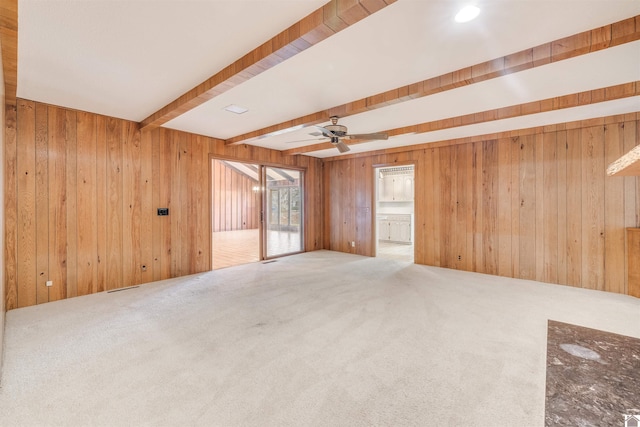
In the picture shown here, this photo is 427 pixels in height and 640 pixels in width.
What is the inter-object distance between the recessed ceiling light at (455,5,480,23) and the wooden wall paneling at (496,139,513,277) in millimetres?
3751

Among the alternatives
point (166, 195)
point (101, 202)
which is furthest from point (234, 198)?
point (101, 202)

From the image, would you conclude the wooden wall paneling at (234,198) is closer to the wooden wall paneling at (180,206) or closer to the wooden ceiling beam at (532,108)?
the wooden wall paneling at (180,206)

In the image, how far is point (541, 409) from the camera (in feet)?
5.37

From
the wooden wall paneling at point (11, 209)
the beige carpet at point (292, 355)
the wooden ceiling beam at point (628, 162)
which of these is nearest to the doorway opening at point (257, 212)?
the beige carpet at point (292, 355)

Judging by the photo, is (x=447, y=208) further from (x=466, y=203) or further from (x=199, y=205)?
(x=199, y=205)

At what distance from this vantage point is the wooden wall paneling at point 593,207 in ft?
13.2

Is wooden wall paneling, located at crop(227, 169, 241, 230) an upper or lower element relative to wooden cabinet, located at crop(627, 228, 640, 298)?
upper

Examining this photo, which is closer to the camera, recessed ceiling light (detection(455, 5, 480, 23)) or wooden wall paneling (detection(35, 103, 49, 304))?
recessed ceiling light (detection(455, 5, 480, 23))

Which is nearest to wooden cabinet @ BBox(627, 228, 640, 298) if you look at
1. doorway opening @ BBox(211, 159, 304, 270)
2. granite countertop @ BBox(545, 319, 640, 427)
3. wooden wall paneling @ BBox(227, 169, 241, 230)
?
granite countertop @ BBox(545, 319, 640, 427)

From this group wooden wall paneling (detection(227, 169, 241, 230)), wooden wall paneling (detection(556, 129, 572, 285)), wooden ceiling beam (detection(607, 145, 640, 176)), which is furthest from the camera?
wooden wall paneling (detection(227, 169, 241, 230))

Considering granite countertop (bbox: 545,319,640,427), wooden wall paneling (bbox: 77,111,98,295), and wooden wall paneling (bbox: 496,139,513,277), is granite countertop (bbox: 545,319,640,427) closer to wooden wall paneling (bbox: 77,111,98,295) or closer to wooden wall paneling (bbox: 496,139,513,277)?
wooden wall paneling (bbox: 496,139,513,277)

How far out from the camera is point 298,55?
2.26 m

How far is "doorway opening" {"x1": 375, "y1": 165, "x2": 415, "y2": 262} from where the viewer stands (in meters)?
8.41

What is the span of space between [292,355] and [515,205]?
4.54 meters
